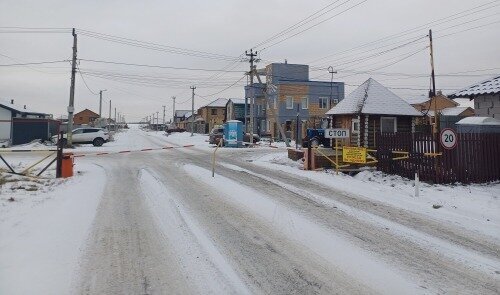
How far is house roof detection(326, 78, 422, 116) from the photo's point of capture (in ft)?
71.3

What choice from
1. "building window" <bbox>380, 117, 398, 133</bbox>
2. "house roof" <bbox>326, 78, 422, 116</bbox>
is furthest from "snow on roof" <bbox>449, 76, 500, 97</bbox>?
"building window" <bbox>380, 117, 398, 133</bbox>

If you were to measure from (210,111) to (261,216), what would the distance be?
6734 centimetres

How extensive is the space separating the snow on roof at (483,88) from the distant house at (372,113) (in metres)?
5.49

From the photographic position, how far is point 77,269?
5.33 m

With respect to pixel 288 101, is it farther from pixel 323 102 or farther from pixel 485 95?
pixel 485 95

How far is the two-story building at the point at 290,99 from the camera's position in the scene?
49756 mm

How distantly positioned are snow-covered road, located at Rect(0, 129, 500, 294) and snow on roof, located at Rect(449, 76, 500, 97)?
8121 mm

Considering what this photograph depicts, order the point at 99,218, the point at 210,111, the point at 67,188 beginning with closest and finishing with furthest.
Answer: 1. the point at 99,218
2. the point at 67,188
3. the point at 210,111

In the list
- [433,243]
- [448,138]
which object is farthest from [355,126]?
[433,243]

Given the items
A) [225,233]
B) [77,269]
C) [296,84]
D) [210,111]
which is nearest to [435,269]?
Result: [225,233]

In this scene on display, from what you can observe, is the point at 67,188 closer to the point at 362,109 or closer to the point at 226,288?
the point at 226,288

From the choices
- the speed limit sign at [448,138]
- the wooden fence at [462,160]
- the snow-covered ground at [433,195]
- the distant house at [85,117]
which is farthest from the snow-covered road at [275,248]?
the distant house at [85,117]

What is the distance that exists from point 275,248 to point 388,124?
18255 millimetres

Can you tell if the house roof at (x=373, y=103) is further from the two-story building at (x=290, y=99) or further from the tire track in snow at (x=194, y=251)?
the two-story building at (x=290, y=99)
